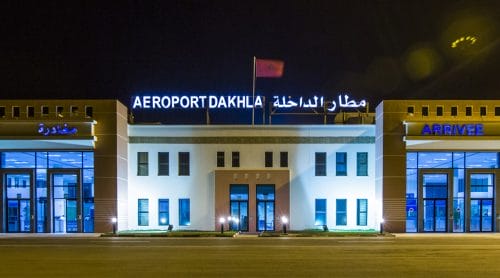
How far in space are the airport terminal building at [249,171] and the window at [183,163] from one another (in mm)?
70

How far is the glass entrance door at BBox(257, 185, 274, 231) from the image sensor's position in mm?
40000

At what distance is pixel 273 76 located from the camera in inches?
Result: 1738

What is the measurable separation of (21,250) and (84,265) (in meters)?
7.29

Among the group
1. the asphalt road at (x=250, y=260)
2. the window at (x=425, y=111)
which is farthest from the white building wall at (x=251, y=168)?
the asphalt road at (x=250, y=260)

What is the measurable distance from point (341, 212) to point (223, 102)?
11.7 meters

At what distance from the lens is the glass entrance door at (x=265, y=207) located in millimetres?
40000

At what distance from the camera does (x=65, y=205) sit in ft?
125

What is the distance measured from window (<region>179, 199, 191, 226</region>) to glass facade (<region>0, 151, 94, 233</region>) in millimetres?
6018

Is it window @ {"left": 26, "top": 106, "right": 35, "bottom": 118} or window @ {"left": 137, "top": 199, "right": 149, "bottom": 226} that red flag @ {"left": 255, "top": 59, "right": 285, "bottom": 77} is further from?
window @ {"left": 26, "top": 106, "right": 35, "bottom": 118}

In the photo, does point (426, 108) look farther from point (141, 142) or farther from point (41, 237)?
point (41, 237)

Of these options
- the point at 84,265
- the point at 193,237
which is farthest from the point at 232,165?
the point at 84,265

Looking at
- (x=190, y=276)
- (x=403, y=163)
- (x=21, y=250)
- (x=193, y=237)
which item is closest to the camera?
(x=190, y=276)

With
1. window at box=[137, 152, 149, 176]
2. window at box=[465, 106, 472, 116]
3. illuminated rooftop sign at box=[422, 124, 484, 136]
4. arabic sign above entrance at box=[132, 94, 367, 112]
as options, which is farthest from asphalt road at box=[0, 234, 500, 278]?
arabic sign above entrance at box=[132, 94, 367, 112]

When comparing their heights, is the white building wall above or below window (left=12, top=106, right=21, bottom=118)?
below
